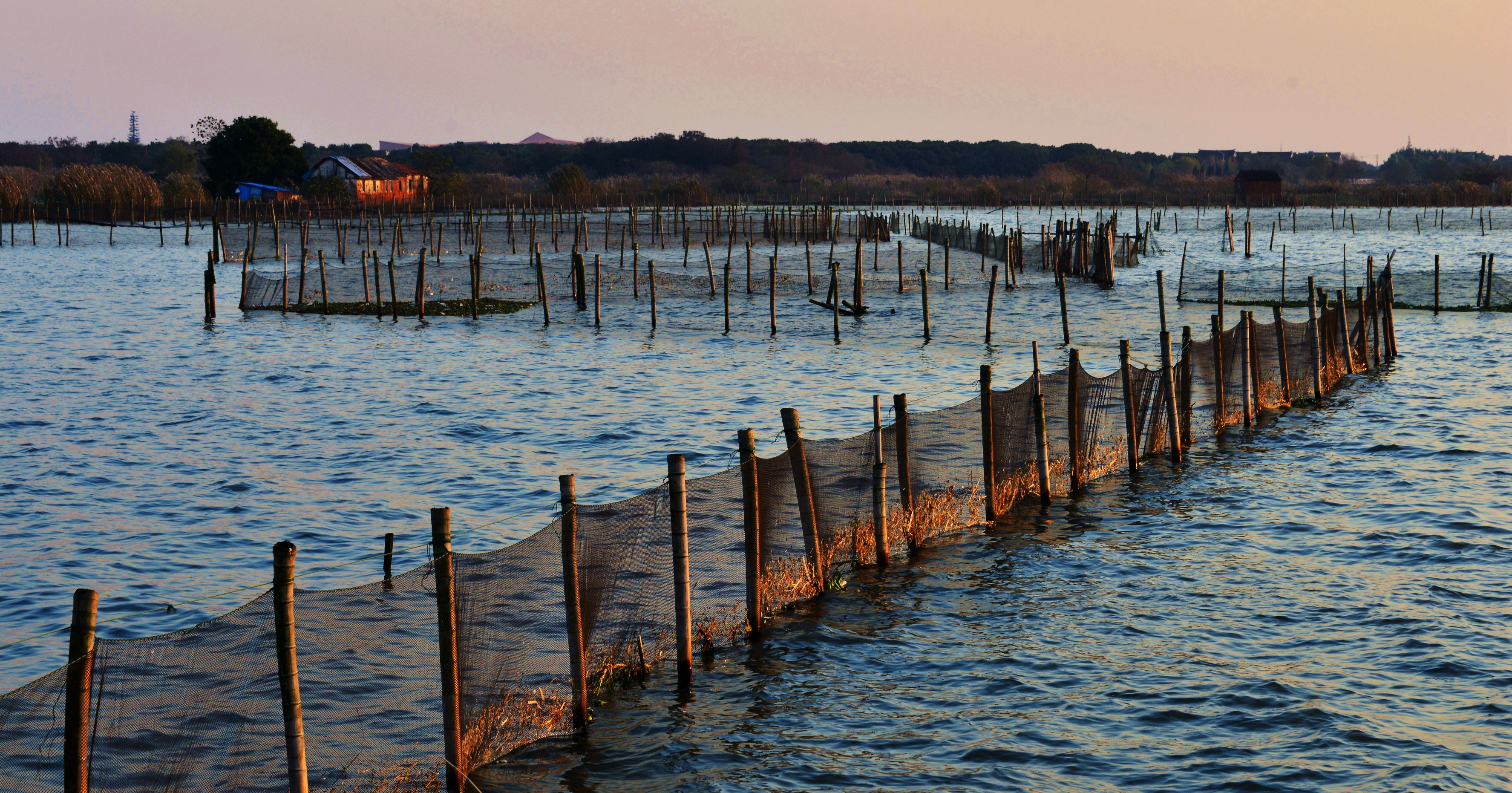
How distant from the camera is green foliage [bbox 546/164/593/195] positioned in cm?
11462

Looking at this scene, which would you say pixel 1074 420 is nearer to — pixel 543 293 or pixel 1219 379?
pixel 1219 379

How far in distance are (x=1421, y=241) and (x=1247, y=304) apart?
40.5 m

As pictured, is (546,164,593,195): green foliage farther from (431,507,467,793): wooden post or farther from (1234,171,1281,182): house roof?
(431,507,467,793): wooden post

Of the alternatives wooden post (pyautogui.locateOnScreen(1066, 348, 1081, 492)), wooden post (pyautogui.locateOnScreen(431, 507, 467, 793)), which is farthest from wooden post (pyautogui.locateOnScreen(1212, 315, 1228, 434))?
wooden post (pyautogui.locateOnScreen(431, 507, 467, 793))

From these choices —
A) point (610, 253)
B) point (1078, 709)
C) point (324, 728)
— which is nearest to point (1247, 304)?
point (610, 253)

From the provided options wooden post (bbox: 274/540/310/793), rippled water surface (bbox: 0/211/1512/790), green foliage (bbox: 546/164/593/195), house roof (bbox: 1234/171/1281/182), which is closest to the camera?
wooden post (bbox: 274/540/310/793)

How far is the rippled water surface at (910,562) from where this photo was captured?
29.6ft

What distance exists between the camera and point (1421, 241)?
251 feet

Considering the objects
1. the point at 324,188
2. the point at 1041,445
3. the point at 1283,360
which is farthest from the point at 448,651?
the point at 324,188

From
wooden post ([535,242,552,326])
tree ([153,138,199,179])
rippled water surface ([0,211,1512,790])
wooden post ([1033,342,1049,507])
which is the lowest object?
rippled water surface ([0,211,1512,790])

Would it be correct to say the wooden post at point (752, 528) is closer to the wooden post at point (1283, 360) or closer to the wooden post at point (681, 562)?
the wooden post at point (681, 562)

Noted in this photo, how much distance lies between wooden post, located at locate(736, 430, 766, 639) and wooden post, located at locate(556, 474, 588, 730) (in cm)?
175

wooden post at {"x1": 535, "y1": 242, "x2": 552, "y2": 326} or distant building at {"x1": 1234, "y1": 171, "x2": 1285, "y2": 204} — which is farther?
distant building at {"x1": 1234, "y1": 171, "x2": 1285, "y2": 204}

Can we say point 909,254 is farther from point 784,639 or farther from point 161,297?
point 784,639
